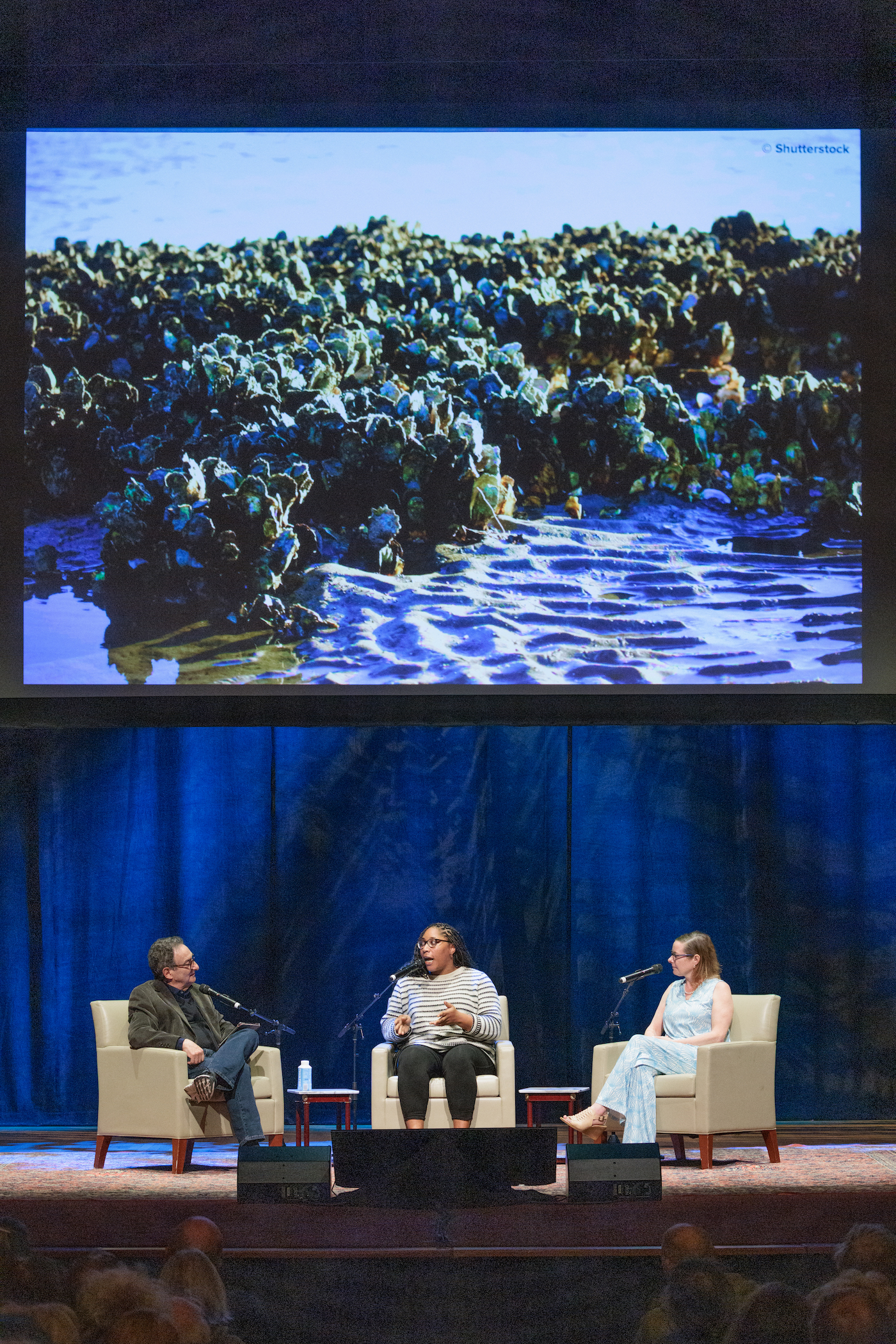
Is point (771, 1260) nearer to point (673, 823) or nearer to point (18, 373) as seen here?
point (673, 823)

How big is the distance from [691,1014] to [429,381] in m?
3.00

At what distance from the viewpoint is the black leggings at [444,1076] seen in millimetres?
4961

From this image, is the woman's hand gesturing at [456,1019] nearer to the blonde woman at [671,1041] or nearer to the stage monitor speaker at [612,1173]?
→ the blonde woman at [671,1041]

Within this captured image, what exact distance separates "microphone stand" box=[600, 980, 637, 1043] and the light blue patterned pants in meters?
0.64

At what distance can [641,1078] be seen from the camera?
5.03 m

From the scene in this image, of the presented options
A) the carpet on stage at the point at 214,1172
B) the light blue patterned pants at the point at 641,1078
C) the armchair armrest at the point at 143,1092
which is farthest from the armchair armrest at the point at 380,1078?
the light blue patterned pants at the point at 641,1078

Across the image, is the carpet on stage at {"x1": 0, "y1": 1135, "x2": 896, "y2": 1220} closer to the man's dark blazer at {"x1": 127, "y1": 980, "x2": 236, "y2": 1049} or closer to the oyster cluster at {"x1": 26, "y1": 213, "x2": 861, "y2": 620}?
the man's dark blazer at {"x1": 127, "y1": 980, "x2": 236, "y2": 1049}

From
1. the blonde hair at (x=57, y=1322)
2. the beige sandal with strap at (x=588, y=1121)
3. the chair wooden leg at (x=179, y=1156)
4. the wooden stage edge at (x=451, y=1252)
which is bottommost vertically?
the chair wooden leg at (x=179, y=1156)

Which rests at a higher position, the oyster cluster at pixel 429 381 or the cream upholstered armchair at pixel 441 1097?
the oyster cluster at pixel 429 381

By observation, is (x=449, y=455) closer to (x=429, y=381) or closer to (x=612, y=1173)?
(x=429, y=381)

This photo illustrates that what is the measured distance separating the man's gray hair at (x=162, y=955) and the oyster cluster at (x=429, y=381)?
1.89 meters

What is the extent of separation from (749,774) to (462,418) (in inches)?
81.7

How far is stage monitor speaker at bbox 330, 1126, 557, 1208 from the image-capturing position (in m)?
3.50

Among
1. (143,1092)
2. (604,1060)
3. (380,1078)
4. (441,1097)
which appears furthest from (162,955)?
(604,1060)
